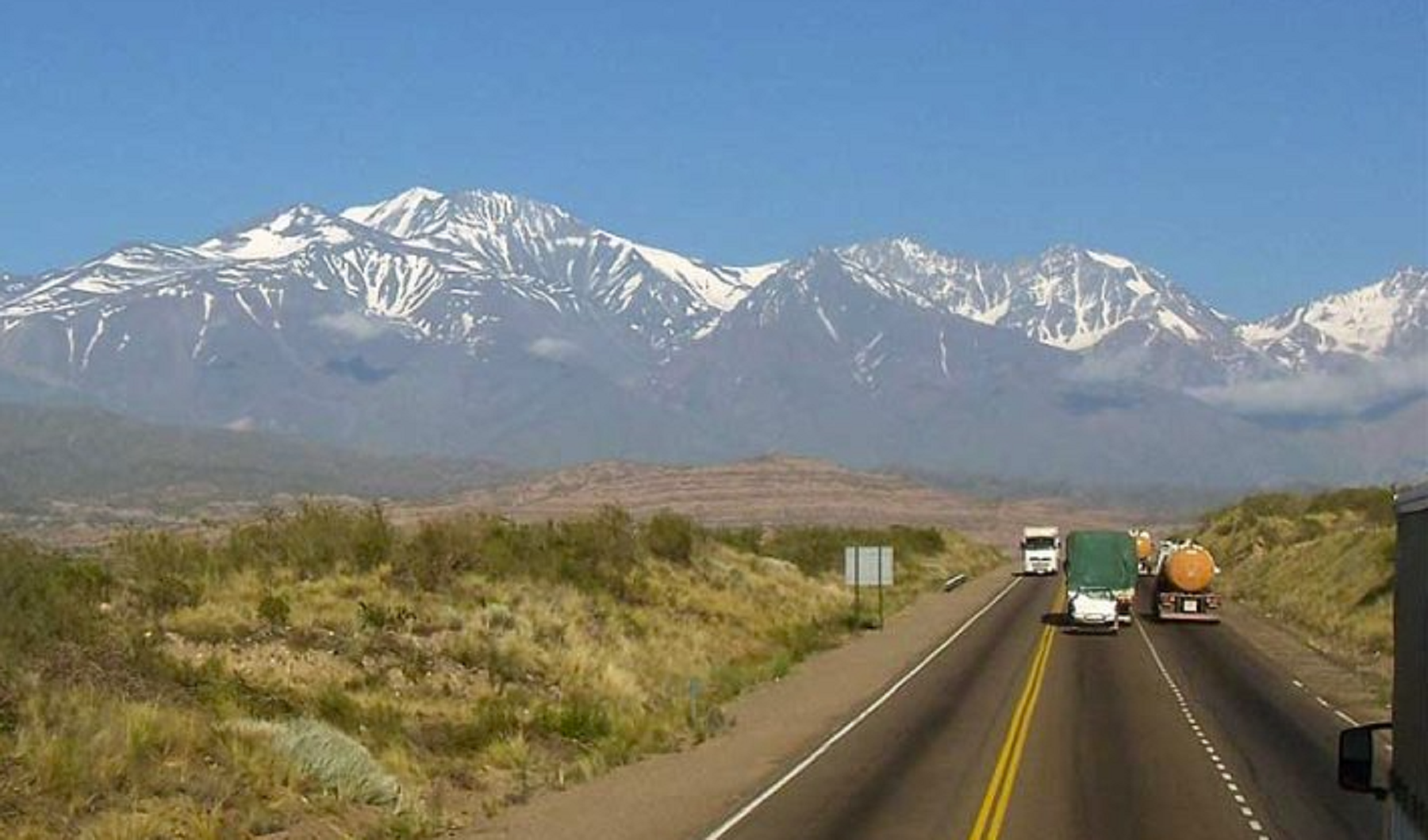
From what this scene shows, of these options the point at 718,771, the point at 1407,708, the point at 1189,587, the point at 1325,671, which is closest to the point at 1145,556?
the point at 1189,587

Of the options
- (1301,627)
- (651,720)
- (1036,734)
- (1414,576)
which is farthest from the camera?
(1301,627)

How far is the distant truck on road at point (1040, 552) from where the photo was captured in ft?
334

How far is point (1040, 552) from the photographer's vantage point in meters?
102

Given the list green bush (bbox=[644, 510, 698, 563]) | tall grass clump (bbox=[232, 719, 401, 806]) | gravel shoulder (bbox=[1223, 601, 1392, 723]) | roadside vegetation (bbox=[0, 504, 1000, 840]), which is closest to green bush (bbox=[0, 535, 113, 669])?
roadside vegetation (bbox=[0, 504, 1000, 840])

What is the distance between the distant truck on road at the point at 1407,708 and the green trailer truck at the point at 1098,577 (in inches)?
1782

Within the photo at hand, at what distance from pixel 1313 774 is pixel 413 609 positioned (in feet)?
58.5

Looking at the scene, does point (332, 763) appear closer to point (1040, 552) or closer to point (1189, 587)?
point (1189, 587)

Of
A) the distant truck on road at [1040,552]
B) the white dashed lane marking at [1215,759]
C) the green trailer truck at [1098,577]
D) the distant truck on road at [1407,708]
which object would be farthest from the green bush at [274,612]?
the distant truck on road at [1040,552]

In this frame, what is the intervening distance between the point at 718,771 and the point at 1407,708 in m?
19.2

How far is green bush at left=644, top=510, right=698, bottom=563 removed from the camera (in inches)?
2495

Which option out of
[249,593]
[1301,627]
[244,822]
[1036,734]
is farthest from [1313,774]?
[1301,627]

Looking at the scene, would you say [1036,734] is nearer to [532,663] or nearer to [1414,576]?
[532,663]

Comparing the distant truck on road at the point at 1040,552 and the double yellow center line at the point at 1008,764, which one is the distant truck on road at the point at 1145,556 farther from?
the double yellow center line at the point at 1008,764

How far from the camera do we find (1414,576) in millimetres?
10234
